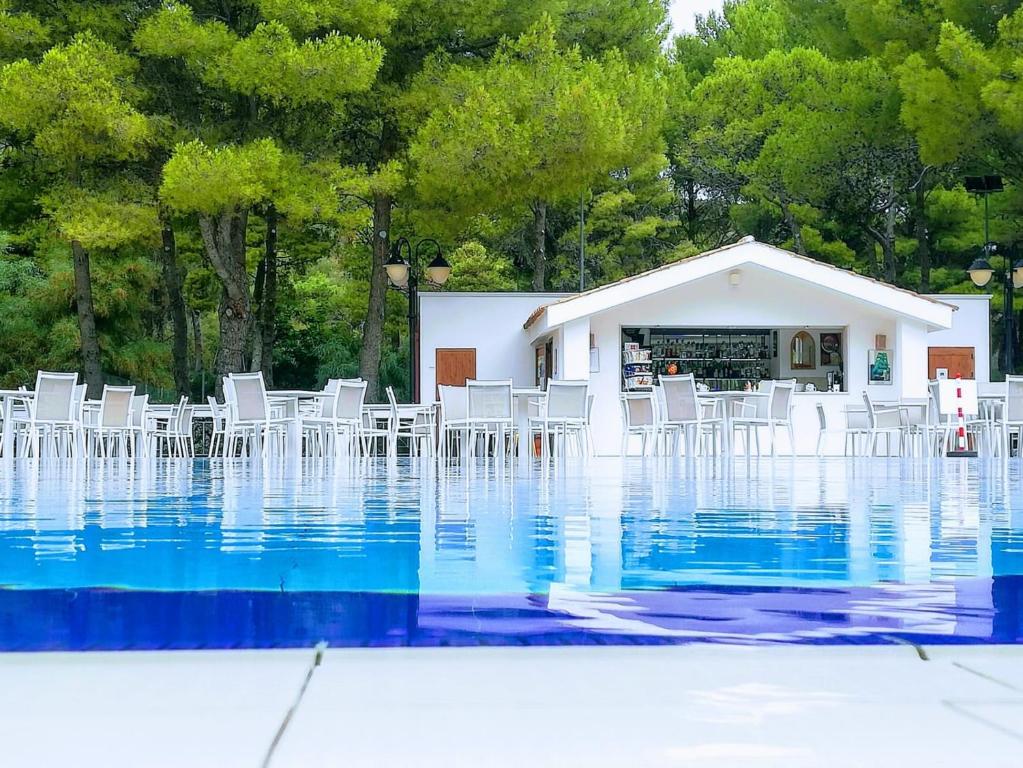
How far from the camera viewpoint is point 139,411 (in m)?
13.5

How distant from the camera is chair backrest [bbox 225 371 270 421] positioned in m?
11.9

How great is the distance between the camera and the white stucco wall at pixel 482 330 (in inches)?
808

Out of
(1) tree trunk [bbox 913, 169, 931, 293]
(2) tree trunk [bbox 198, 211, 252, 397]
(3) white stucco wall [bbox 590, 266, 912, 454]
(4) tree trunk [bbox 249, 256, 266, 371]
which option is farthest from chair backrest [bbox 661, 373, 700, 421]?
(1) tree trunk [bbox 913, 169, 931, 293]

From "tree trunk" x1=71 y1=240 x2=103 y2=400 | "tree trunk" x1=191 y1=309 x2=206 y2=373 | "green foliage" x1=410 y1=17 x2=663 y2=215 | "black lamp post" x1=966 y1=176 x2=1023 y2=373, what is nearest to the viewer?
"green foliage" x1=410 y1=17 x2=663 y2=215

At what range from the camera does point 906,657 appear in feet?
9.27

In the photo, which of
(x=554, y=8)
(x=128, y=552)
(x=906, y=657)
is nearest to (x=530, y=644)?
(x=906, y=657)

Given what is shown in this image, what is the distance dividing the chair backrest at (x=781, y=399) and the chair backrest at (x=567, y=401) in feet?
6.30

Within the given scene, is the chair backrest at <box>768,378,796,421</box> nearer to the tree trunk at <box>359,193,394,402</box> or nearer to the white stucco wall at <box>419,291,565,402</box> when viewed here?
the white stucco wall at <box>419,291,565,402</box>

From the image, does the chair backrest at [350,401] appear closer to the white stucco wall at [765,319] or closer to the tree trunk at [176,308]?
the white stucco wall at [765,319]

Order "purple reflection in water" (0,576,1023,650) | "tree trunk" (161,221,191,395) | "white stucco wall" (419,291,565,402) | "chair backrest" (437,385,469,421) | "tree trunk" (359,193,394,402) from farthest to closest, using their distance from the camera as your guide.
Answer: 1. "tree trunk" (161,221,191,395)
2. "white stucco wall" (419,291,565,402)
3. "tree trunk" (359,193,394,402)
4. "chair backrest" (437,385,469,421)
5. "purple reflection in water" (0,576,1023,650)

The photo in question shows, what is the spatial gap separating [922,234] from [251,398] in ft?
57.2

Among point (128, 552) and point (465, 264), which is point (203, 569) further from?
point (465, 264)

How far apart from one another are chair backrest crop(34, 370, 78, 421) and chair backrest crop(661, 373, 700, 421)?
5533 millimetres

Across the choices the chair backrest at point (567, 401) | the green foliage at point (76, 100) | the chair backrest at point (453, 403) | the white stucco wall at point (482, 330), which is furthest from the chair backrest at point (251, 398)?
the white stucco wall at point (482, 330)
